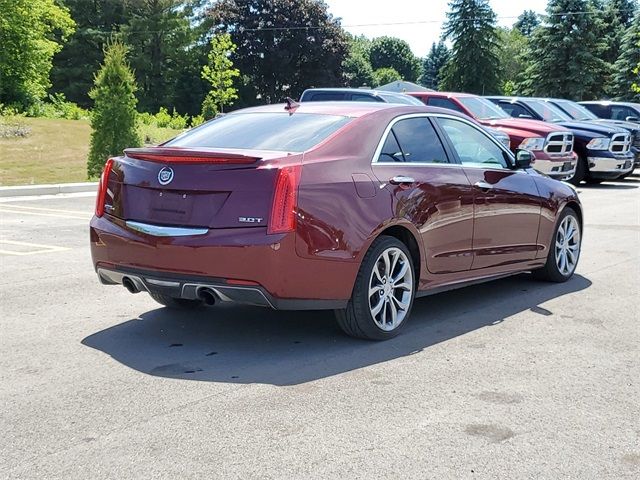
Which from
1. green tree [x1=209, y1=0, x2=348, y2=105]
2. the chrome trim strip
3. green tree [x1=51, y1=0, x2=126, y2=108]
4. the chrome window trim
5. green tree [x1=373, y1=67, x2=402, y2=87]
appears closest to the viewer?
the chrome trim strip

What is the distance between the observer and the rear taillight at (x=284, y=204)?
4.73 metres

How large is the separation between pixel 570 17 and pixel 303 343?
5659 cm

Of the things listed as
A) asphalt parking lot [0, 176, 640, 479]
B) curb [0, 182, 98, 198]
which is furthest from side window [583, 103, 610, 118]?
asphalt parking lot [0, 176, 640, 479]

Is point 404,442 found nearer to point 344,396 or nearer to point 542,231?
point 344,396

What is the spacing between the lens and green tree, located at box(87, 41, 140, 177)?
20188mm

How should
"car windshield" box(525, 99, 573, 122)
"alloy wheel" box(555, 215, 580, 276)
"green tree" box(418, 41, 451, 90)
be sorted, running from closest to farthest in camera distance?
1. "alloy wheel" box(555, 215, 580, 276)
2. "car windshield" box(525, 99, 573, 122)
3. "green tree" box(418, 41, 451, 90)

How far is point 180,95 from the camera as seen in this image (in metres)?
69.2

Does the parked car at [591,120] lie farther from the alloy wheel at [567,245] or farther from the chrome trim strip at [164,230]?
the chrome trim strip at [164,230]

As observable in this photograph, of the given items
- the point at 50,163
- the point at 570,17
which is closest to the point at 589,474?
the point at 50,163

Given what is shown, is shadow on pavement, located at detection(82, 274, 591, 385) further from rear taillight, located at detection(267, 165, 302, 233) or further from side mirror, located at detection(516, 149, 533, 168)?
side mirror, located at detection(516, 149, 533, 168)

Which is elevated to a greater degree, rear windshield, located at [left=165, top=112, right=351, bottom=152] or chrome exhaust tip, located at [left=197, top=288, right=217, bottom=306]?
rear windshield, located at [left=165, top=112, right=351, bottom=152]

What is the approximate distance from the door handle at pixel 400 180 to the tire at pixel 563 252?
242cm

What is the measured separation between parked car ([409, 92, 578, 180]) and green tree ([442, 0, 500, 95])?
5623 cm

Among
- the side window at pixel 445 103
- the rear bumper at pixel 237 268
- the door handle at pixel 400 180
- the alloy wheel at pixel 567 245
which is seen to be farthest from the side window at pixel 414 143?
the side window at pixel 445 103
